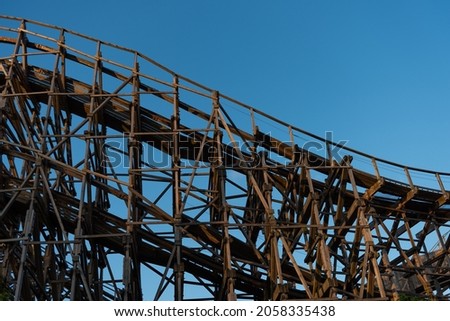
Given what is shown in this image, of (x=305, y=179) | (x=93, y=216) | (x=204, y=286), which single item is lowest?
(x=204, y=286)

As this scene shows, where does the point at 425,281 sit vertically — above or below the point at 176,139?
below

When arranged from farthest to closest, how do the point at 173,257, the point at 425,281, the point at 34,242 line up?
the point at 425,281
the point at 173,257
the point at 34,242

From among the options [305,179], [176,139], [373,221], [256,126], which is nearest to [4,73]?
[176,139]

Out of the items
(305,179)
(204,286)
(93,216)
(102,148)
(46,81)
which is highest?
(46,81)

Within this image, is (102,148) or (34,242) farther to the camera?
(102,148)

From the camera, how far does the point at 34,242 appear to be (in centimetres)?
1352

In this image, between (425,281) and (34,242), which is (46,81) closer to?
(34,242)

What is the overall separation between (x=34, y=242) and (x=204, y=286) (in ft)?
13.3

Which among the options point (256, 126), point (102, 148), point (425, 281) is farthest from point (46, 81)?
point (425, 281)

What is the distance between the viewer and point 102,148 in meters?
18.0
